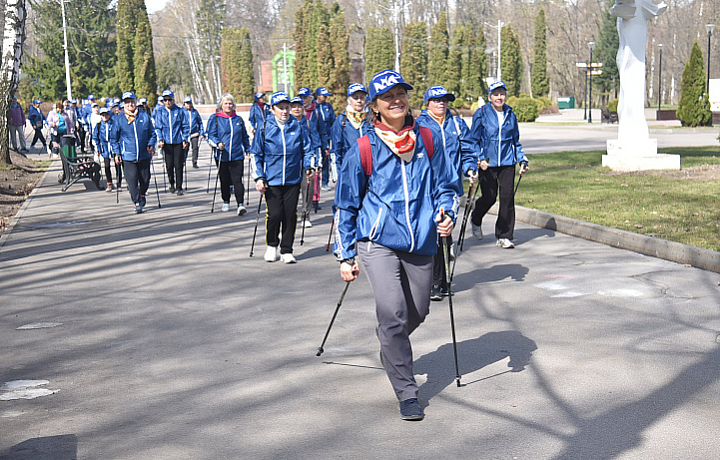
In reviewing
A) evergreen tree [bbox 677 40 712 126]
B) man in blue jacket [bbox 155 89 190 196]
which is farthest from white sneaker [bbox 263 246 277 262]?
evergreen tree [bbox 677 40 712 126]

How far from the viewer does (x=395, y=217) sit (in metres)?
5.15

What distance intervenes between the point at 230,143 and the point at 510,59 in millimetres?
59358

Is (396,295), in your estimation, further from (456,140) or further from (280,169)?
(280,169)

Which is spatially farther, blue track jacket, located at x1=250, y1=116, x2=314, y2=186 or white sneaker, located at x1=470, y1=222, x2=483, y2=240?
white sneaker, located at x1=470, y1=222, x2=483, y2=240

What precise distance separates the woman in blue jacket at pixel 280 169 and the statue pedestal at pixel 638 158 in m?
10.2

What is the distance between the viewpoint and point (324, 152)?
17.4 m

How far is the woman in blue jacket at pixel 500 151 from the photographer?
35.6ft

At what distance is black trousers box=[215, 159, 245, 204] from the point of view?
Result: 596 inches

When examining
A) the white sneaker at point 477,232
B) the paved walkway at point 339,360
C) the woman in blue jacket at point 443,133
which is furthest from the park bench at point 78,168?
the woman in blue jacket at point 443,133

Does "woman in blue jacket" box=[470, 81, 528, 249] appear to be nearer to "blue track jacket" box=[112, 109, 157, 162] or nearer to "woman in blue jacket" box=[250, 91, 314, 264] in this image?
"woman in blue jacket" box=[250, 91, 314, 264]

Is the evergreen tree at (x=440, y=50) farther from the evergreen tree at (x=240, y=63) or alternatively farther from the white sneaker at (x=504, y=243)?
the white sneaker at (x=504, y=243)

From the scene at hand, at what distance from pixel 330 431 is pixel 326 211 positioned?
35.2 ft

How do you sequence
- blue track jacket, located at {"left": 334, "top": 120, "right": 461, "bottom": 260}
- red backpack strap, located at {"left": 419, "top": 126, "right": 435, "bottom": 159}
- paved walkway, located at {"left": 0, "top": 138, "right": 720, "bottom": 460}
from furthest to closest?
red backpack strap, located at {"left": 419, "top": 126, "right": 435, "bottom": 159} < blue track jacket, located at {"left": 334, "top": 120, "right": 461, "bottom": 260} < paved walkway, located at {"left": 0, "top": 138, "right": 720, "bottom": 460}

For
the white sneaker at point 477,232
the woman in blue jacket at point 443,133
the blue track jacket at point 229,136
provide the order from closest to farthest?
the woman in blue jacket at point 443,133 < the white sneaker at point 477,232 < the blue track jacket at point 229,136
